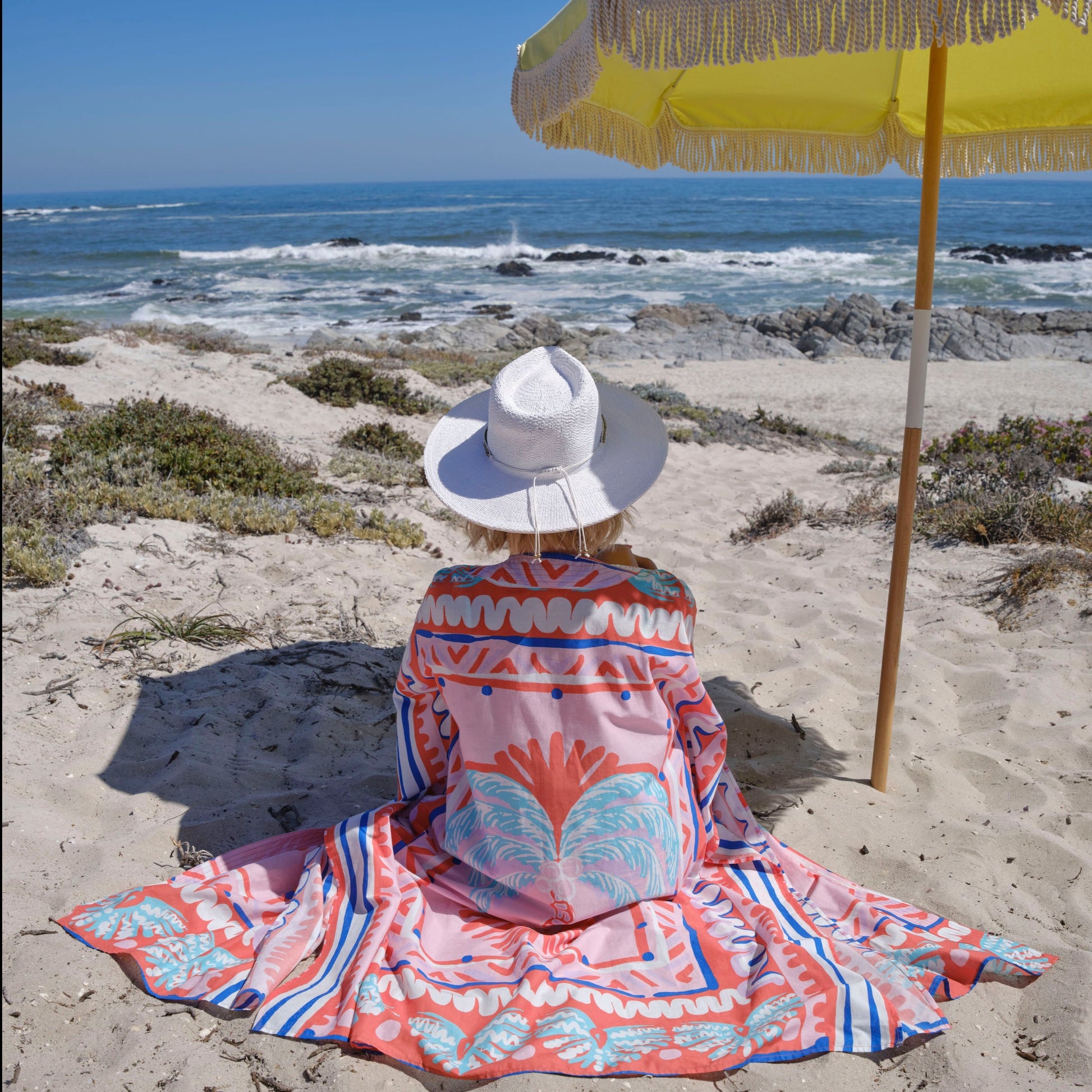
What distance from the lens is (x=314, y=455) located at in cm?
637

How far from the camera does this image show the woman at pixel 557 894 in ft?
6.31

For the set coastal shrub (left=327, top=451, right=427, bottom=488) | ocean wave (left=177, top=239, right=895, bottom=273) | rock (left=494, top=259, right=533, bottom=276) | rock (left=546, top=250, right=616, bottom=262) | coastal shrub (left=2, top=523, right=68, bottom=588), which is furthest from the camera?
rock (left=546, top=250, right=616, bottom=262)

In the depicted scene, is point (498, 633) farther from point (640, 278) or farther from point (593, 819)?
point (640, 278)

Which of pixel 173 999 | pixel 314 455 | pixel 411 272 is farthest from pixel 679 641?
pixel 411 272

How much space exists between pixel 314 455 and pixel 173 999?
4.77 meters

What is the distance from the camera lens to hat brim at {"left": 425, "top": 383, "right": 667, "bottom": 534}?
6.57ft

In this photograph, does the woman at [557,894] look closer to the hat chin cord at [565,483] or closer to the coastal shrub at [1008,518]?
the hat chin cord at [565,483]

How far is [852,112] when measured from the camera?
138 inches

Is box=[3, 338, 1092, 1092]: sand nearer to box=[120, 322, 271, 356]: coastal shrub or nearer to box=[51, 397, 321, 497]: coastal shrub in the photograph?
box=[51, 397, 321, 497]: coastal shrub

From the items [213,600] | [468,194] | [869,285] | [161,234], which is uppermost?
[468,194]

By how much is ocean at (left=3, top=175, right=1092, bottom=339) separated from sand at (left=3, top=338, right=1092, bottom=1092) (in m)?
15.3

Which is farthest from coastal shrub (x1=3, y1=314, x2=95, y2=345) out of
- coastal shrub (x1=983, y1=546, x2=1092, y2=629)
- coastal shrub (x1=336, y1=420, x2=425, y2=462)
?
coastal shrub (x1=983, y1=546, x2=1092, y2=629)

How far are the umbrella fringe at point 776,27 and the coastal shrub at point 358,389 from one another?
6.54 metres

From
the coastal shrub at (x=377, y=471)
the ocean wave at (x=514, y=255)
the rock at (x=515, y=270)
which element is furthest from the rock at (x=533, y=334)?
the ocean wave at (x=514, y=255)
